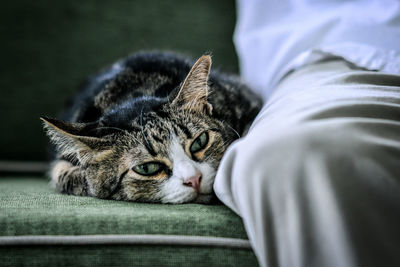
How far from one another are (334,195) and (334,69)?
49 cm

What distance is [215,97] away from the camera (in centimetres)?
103

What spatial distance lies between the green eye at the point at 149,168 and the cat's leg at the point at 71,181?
178 millimetres

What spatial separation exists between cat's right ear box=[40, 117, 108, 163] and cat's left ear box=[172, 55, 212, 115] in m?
0.22

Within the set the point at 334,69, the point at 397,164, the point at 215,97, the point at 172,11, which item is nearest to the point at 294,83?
the point at 334,69

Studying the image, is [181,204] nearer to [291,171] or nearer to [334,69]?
[291,171]

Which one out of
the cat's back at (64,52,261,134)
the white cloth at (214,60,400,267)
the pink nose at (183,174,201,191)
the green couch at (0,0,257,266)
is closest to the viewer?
the white cloth at (214,60,400,267)

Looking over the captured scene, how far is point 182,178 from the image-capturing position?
0.78 m

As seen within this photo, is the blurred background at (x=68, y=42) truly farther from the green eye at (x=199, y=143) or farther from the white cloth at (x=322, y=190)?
the white cloth at (x=322, y=190)

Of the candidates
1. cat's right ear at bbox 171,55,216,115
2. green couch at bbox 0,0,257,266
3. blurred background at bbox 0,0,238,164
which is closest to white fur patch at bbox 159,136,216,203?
cat's right ear at bbox 171,55,216,115

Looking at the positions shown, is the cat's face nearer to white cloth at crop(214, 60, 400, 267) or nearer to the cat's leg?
the cat's leg

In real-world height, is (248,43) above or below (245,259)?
above

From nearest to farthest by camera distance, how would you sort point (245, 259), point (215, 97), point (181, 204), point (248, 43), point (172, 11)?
point (245, 259) < point (181, 204) < point (215, 97) < point (248, 43) < point (172, 11)

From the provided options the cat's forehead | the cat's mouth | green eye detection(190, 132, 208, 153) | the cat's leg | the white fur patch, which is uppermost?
the cat's forehead

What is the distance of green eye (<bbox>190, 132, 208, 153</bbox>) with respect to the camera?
86cm
